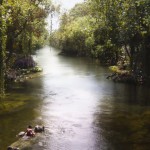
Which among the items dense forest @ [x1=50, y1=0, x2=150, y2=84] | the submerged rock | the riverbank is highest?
dense forest @ [x1=50, y1=0, x2=150, y2=84]

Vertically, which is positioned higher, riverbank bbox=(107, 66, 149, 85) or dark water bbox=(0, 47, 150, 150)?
riverbank bbox=(107, 66, 149, 85)

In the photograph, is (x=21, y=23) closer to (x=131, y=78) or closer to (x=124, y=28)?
(x=124, y=28)

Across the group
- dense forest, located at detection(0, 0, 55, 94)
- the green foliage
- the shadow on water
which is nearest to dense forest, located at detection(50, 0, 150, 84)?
the green foliage

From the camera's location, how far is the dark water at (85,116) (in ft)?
65.5

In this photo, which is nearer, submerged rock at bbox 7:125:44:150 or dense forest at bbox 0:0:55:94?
submerged rock at bbox 7:125:44:150

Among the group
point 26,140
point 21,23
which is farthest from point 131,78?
point 26,140

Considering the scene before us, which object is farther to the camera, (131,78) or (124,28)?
(131,78)

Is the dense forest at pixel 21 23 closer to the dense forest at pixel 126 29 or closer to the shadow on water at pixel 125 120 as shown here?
the dense forest at pixel 126 29

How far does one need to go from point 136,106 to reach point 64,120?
766cm

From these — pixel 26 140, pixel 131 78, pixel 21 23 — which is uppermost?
pixel 21 23

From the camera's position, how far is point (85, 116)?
1016 inches

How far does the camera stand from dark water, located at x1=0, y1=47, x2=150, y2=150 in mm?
19953

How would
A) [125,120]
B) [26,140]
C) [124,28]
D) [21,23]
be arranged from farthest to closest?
1. [21,23]
2. [124,28]
3. [125,120]
4. [26,140]

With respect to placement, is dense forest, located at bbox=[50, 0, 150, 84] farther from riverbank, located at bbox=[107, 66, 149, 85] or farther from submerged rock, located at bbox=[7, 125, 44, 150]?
submerged rock, located at bbox=[7, 125, 44, 150]
